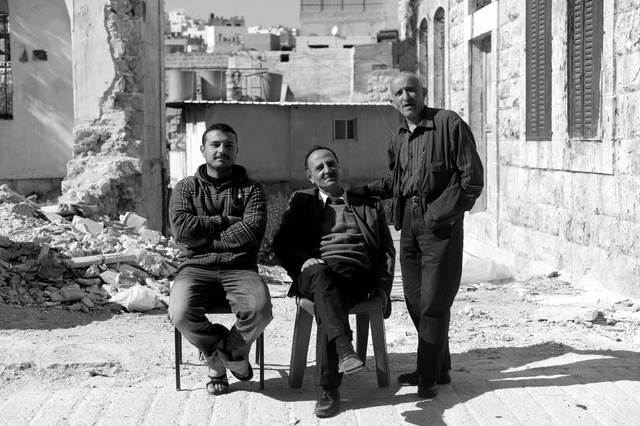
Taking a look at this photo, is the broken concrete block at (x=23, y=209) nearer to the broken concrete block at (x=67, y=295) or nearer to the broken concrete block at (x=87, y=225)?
the broken concrete block at (x=87, y=225)

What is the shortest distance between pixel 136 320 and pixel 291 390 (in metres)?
2.46

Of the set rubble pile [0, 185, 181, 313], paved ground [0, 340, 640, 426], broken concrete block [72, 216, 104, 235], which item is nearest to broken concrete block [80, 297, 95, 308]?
rubble pile [0, 185, 181, 313]

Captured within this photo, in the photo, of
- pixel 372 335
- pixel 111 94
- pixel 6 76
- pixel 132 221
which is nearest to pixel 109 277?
pixel 132 221

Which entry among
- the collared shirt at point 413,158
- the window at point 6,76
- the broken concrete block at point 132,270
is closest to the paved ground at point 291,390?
the collared shirt at point 413,158

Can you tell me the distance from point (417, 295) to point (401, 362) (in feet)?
2.68

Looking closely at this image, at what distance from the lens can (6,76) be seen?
44.8ft

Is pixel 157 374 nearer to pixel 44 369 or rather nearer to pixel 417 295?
pixel 44 369

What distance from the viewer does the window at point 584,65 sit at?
26.2ft

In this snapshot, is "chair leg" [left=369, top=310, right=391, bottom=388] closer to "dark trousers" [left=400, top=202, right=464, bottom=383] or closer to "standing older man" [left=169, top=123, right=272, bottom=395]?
"dark trousers" [left=400, top=202, right=464, bottom=383]

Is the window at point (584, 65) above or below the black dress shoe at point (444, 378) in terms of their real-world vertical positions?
above

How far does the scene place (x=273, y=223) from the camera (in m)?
21.8

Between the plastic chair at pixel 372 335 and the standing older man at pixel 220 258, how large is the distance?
222mm

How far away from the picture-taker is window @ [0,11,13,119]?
13578 mm

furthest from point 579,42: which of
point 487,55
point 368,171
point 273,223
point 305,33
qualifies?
point 305,33
